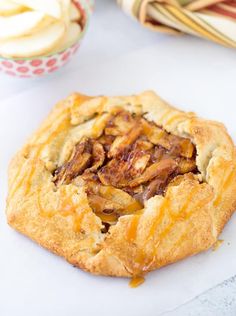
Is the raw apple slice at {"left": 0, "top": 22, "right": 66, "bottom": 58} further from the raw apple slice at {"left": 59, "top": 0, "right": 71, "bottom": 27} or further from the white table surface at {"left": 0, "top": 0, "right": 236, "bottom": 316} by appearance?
the white table surface at {"left": 0, "top": 0, "right": 236, "bottom": 316}

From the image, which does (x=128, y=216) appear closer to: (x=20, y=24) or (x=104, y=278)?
(x=104, y=278)

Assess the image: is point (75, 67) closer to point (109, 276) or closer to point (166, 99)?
point (166, 99)

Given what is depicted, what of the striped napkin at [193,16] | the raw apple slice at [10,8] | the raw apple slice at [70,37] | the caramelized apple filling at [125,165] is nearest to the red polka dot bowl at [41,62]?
the raw apple slice at [70,37]

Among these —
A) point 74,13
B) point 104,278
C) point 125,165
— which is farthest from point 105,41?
point 104,278

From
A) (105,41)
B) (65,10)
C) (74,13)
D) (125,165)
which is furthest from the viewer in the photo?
(105,41)

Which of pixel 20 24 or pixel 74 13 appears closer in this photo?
pixel 20 24
